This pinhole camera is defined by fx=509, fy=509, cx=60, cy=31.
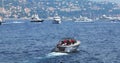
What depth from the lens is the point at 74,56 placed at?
→ 266 feet

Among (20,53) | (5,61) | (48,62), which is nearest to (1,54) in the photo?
(20,53)

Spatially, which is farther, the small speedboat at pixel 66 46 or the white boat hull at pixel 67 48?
the small speedboat at pixel 66 46

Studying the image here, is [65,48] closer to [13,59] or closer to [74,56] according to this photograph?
[74,56]

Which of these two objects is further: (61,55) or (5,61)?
(61,55)

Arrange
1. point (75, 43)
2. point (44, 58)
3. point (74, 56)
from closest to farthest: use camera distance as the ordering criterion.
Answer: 1. point (44, 58)
2. point (74, 56)
3. point (75, 43)

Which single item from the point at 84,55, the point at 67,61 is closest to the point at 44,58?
the point at 67,61

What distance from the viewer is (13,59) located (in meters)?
76.6

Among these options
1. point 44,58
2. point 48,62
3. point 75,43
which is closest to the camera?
point 48,62

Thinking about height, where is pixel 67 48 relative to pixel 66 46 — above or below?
below

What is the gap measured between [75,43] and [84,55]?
5.16 metres

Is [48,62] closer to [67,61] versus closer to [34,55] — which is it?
[67,61]

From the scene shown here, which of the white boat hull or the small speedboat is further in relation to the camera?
the small speedboat

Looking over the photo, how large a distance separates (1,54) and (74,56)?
12.4 m

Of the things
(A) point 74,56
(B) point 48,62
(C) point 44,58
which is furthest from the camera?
(A) point 74,56
